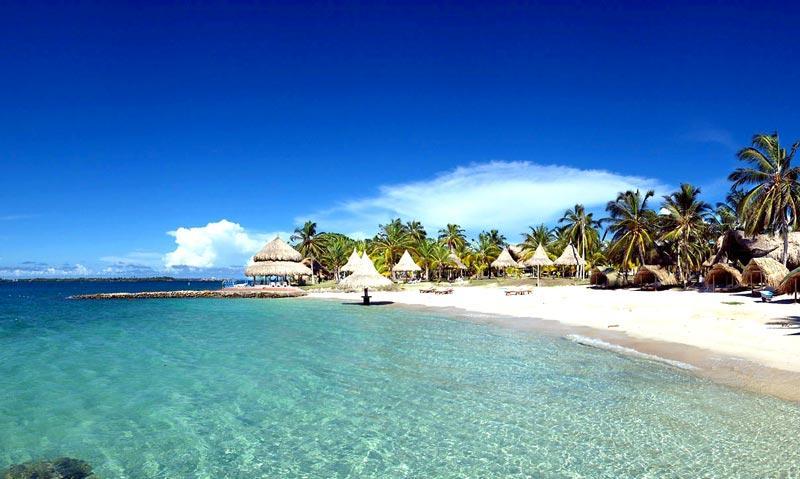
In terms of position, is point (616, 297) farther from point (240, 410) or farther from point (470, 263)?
point (470, 263)

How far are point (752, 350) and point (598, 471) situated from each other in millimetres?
9634

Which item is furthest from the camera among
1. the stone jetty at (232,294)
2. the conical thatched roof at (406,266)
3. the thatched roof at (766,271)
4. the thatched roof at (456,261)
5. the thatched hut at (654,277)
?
the thatched roof at (456,261)

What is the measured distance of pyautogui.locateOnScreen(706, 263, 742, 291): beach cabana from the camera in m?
30.4

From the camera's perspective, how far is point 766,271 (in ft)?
88.6

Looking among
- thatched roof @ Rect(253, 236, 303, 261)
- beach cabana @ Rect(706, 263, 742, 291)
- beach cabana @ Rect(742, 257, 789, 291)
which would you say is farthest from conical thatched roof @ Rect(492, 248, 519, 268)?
beach cabana @ Rect(742, 257, 789, 291)

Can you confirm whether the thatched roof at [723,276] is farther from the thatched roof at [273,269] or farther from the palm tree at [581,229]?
the thatched roof at [273,269]

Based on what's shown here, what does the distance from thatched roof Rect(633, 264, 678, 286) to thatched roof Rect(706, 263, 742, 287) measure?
10.2 feet

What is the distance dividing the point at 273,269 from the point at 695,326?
39.1 m

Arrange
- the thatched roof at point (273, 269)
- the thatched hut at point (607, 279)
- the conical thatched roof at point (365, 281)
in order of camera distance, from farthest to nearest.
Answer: the thatched roof at point (273, 269) < the thatched hut at point (607, 279) < the conical thatched roof at point (365, 281)

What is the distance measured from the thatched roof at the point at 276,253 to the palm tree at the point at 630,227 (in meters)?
31.1

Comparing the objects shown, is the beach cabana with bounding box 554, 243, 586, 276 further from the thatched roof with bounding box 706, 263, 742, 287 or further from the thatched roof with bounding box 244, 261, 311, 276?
the thatched roof with bounding box 244, 261, 311, 276

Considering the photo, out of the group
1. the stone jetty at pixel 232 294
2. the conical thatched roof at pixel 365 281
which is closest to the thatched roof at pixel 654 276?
the conical thatched roof at pixel 365 281

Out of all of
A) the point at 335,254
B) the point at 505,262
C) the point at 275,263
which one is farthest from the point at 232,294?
the point at 505,262

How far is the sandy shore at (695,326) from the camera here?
36.5ft
